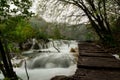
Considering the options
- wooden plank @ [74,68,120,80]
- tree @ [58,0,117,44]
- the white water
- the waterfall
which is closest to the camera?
wooden plank @ [74,68,120,80]

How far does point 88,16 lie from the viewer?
51.9 feet

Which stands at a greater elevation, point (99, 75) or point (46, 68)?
point (99, 75)

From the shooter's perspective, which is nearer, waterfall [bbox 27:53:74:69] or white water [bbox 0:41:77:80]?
white water [bbox 0:41:77:80]

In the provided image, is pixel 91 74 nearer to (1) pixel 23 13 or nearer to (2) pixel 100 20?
(1) pixel 23 13

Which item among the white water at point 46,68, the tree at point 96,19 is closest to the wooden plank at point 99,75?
the white water at point 46,68

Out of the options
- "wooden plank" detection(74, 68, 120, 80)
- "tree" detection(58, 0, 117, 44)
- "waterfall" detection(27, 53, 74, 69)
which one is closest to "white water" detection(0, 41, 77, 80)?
"waterfall" detection(27, 53, 74, 69)

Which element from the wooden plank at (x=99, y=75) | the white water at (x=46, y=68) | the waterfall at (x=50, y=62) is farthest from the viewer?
the waterfall at (x=50, y=62)

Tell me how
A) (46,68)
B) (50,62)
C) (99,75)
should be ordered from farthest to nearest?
1. (50,62)
2. (46,68)
3. (99,75)

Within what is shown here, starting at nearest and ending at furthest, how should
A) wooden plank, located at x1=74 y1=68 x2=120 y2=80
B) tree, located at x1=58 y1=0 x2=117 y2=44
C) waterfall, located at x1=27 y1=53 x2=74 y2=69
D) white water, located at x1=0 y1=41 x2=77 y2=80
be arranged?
wooden plank, located at x1=74 y1=68 x2=120 y2=80 → white water, located at x1=0 y1=41 x2=77 y2=80 → waterfall, located at x1=27 y1=53 x2=74 y2=69 → tree, located at x1=58 y1=0 x2=117 y2=44

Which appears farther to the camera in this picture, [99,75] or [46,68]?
[46,68]

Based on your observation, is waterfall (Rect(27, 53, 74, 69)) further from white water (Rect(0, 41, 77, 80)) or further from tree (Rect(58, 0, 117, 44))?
tree (Rect(58, 0, 117, 44))

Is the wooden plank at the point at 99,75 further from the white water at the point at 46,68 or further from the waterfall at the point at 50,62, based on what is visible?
the waterfall at the point at 50,62

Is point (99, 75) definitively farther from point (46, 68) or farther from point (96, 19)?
point (96, 19)

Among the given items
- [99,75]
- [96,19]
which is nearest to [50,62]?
[96,19]
